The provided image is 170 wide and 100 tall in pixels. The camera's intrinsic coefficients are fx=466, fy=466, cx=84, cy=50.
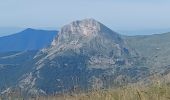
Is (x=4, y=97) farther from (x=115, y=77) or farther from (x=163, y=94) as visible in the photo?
(x=163, y=94)

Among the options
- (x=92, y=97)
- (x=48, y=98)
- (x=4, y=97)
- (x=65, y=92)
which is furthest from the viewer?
Answer: (x=48, y=98)

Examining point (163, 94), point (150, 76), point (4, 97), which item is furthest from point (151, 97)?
point (4, 97)

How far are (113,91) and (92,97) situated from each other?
1.29 m

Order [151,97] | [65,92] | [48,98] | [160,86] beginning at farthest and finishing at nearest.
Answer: [48,98] → [65,92] → [160,86] → [151,97]

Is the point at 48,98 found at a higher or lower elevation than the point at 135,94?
lower

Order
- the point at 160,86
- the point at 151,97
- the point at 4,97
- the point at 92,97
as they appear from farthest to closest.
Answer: the point at 4,97 → the point at 92,97 → the point at 160,86 → the point at 151,97

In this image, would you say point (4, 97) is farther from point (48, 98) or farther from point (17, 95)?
point (48, 98)

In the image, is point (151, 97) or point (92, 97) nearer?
point (151, 97)

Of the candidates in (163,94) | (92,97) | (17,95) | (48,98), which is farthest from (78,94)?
(48,98)

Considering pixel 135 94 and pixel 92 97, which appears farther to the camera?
pixel 92 97

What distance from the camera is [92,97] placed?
20.2 meters

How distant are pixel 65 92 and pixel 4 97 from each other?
508cm

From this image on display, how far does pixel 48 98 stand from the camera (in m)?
41.2

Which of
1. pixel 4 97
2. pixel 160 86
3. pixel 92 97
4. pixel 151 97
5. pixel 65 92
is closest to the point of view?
pixel 151 97
